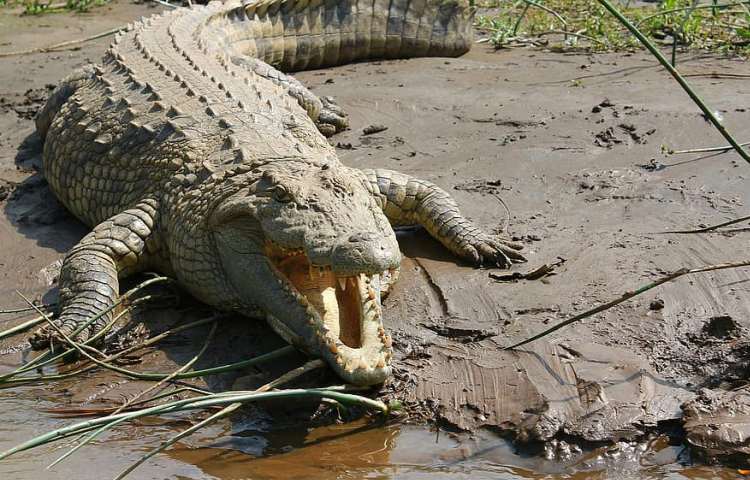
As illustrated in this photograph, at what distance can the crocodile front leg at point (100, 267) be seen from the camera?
475cm

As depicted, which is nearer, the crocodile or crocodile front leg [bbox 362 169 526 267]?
the crocodile

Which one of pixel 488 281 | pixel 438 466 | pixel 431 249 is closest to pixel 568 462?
pixel 438 466

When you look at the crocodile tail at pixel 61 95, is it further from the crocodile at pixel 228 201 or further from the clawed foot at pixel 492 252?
the clawed foot at pixel 492 252

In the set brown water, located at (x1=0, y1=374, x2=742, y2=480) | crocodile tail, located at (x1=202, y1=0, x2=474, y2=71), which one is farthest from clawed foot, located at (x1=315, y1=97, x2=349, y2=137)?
brown water, located at (x1=0, y1=374, x2=742, y2=480)

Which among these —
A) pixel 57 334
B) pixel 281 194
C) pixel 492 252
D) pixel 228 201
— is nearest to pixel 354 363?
pixel 281 194

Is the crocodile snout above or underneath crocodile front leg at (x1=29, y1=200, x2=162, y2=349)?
above

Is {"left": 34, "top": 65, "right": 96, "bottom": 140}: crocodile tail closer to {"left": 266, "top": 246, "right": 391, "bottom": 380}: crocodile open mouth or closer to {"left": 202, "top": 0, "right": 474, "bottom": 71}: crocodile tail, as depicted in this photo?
{"left": 202, "top": 0, "right": 474, "bottom": 71}: crocodile tail

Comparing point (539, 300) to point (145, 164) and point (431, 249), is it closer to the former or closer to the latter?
point (431, 249)

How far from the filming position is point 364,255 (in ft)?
12.6

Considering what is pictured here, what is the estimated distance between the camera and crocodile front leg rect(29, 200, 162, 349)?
4750 millimetres

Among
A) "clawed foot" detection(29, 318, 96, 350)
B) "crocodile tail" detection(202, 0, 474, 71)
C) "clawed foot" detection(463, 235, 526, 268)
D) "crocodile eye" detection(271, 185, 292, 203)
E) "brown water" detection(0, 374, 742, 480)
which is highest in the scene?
"crocodile eye" detection(271, 185, 292, 203)

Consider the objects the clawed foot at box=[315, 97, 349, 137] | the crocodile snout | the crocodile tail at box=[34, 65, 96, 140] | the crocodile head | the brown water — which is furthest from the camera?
the clawed foot at box=[315, 97, 349, 137]

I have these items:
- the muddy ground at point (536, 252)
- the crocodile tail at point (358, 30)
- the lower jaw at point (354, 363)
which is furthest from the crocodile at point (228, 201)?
the crocodile tail at point (358, 30)

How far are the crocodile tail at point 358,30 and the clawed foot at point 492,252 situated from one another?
371 centimetres
